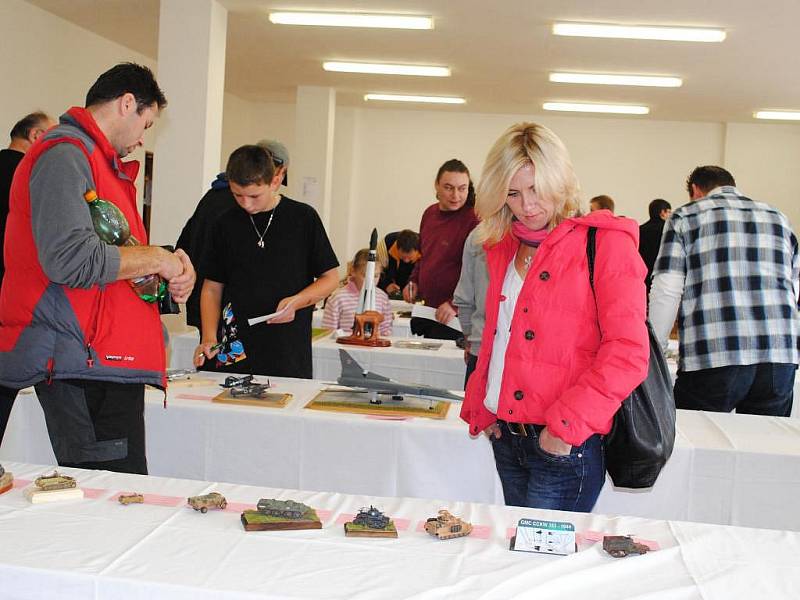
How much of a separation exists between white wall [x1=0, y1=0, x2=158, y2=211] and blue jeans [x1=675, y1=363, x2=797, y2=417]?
5.03m

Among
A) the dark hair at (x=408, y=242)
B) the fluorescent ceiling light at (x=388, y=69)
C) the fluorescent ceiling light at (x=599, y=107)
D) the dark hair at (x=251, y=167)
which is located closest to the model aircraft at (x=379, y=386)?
the dark hair at (x=251, y=167)

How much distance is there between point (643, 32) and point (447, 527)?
5768 millimetres

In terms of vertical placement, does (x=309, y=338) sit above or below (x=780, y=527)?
above

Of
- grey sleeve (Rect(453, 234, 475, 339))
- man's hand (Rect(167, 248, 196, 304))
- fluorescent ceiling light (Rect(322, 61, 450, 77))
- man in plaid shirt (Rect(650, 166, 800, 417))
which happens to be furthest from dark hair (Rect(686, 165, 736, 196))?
fluorescent ceiling light (Rect(322, 61, 450, 77))

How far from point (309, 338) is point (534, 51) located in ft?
16.9

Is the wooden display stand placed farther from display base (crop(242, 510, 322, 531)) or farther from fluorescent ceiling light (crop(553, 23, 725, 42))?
fluorescent ceiling light (crop(553, 23, 725, 42))

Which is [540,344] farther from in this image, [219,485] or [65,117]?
[65,117]

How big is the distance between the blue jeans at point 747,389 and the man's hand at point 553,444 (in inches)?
65.7

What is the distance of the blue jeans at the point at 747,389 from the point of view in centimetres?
321

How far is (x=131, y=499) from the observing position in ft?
5.57

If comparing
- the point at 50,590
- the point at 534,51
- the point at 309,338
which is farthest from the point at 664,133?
the point at 50,590

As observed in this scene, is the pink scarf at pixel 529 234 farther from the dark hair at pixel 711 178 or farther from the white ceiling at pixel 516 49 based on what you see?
the white ceiling at pixel 516 49

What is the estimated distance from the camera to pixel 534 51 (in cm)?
755

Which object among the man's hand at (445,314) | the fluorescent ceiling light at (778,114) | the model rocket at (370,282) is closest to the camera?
the model rocket at (370,282)
